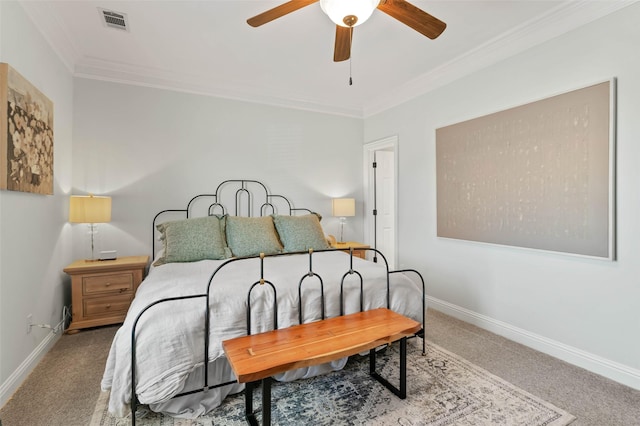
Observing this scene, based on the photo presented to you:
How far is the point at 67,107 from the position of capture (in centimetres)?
310

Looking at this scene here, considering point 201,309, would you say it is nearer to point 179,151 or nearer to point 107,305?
point 107,305

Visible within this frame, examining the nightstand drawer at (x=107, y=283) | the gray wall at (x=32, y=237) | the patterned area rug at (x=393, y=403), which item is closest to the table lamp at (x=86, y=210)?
the gray wall at (x=32, y=237)

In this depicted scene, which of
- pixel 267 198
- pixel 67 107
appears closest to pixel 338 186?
pixel 267 198

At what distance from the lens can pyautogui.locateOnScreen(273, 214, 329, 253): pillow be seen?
3.21 meters

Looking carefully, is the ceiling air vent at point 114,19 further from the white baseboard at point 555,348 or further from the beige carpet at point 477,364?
the white baseboard at point 555,348

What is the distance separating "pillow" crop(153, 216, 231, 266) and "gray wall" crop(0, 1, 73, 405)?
836 millimetres

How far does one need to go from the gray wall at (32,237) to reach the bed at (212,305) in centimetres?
78

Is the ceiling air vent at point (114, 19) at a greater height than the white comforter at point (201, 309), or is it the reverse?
the ceiling air vent at point (114, 19)

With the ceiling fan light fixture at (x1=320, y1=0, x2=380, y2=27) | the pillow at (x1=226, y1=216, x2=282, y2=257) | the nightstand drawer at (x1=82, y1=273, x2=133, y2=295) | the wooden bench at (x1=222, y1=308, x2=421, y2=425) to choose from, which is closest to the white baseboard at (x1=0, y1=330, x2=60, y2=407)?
the nightstand drawer at (x1=82, y1=273, x2=133, y2=295)

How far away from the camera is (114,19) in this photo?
256 cm

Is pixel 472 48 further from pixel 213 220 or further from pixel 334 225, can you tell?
pixel 213 220

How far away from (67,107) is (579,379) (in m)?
4.94

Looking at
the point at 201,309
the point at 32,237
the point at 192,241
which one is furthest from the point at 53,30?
the point at 201,309

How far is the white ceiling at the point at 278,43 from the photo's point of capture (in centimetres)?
239
